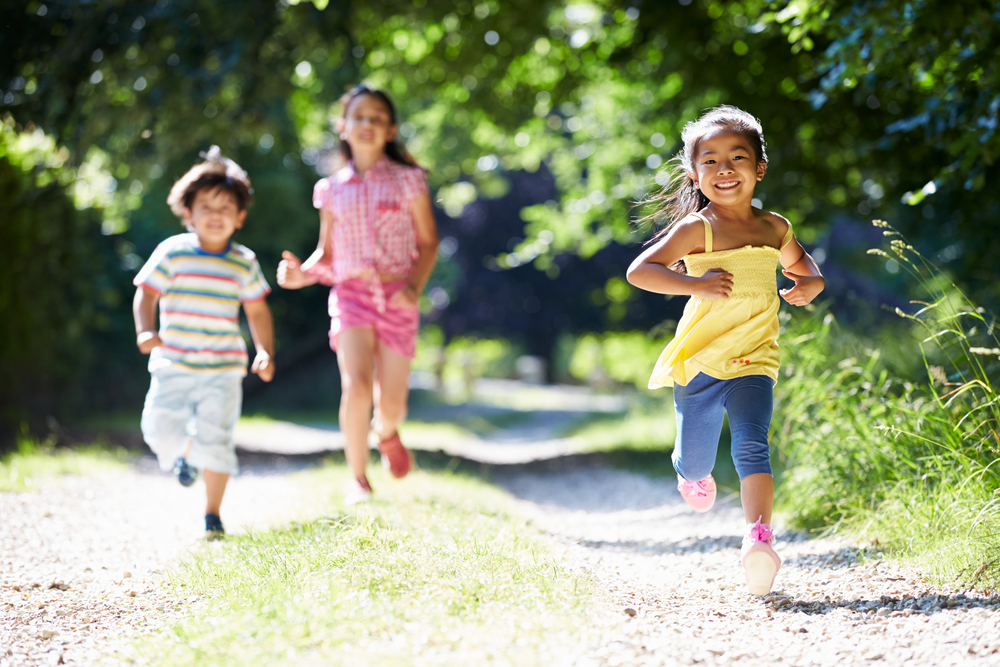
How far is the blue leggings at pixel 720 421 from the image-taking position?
2.71 m

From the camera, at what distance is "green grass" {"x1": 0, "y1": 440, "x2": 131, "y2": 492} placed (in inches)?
204

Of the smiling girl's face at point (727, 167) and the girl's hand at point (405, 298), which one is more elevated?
the smiling girl's face at point (727, 167)

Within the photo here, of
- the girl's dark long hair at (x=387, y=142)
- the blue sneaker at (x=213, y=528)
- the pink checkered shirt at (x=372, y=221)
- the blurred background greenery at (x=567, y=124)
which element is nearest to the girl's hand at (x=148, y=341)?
the blue sneaker at (x=213, y=528)

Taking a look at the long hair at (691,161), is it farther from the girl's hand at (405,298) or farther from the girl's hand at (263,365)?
the girl's hand at (263,365)

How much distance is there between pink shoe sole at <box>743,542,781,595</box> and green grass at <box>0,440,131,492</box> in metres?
4.22

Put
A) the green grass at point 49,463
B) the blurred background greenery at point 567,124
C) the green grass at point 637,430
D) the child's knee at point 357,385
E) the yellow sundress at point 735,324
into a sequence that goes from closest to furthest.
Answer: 1. the yellow sundress at point 735,324
2. the blurred background greenery at point 567,124
3. the child's knee at point 357,385
4. the green grass at point 49,463
5. the green grass at point 637,430

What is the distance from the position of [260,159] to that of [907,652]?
12.9 meters

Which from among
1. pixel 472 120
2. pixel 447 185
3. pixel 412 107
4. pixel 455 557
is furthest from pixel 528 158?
pixel 455 557

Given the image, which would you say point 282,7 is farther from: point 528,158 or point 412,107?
point 412,107

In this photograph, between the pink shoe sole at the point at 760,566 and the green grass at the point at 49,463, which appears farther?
the green grass at the point at 49,463

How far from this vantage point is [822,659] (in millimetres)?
2027

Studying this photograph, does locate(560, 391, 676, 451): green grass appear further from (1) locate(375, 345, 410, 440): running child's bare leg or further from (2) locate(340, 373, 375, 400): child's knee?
(2) locate(340, 373, 375, 400): child's knee

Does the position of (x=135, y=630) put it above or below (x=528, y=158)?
below

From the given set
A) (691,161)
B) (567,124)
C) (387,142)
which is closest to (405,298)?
(387,142)
